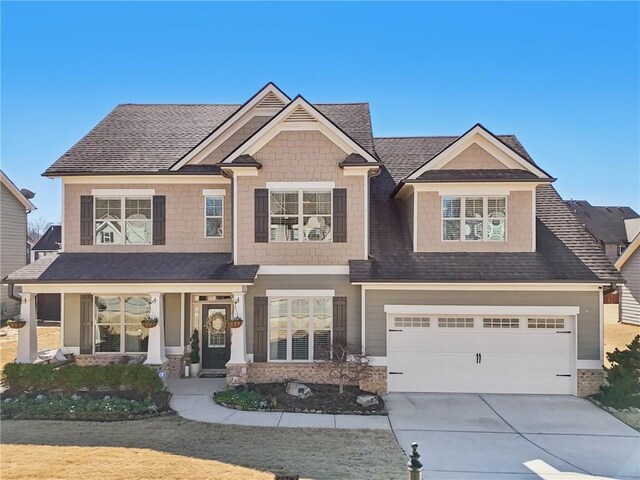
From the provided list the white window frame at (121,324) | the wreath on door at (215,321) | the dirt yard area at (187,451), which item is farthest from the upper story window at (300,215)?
the dirt yard area at (187,451)

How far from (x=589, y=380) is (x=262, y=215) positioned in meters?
10.0

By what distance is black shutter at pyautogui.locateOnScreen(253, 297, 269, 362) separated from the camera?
37.6 ft

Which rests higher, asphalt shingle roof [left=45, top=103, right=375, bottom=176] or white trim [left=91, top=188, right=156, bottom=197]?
asphalt shingle roof [left=45, top=103, right=375, bottom=176]

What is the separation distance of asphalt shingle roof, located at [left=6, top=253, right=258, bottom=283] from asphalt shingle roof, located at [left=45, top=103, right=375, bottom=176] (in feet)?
8.90

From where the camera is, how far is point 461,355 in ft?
36.8

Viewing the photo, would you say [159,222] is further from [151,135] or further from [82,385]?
[82,385]

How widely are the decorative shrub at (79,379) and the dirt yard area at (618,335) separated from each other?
16.1 metres

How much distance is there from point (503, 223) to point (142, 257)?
11.0m

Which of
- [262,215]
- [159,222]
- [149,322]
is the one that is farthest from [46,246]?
[262,215]

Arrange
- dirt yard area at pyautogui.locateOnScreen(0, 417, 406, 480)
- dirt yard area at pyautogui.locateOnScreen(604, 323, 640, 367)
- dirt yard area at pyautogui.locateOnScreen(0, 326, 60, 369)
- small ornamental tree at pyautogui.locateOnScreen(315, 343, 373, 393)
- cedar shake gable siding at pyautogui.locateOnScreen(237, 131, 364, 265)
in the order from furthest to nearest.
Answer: dirt yard area at pyautogui.locateOnScreen(604, 323, 640, 367) < dirt yard area at pyautogui.locateOnScreen(0, 326, 60, 369) < cedar shake gable siding at pyautogui.locateOnScreen(237, 131, 364, 265) < small ornamental tree at pyautogui.locateOnScreen(315, 343, 373, 393) < dirt yard area at pyautogui.locateOnScreen(0, 417, 406, 480)

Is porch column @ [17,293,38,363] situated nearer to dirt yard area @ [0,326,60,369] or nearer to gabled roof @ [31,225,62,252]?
dirt yard area @ [0,326,60,369]

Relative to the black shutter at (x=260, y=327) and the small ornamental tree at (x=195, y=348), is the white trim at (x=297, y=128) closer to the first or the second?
the black shutter at (x=260, y=327)

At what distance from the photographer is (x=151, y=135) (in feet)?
47.7

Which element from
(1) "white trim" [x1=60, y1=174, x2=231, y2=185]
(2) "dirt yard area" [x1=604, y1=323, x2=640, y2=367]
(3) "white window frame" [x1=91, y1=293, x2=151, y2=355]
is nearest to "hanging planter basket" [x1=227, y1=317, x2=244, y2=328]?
(3) "white window frame" [x1=91, y1=293, x2=151, y2=355]
